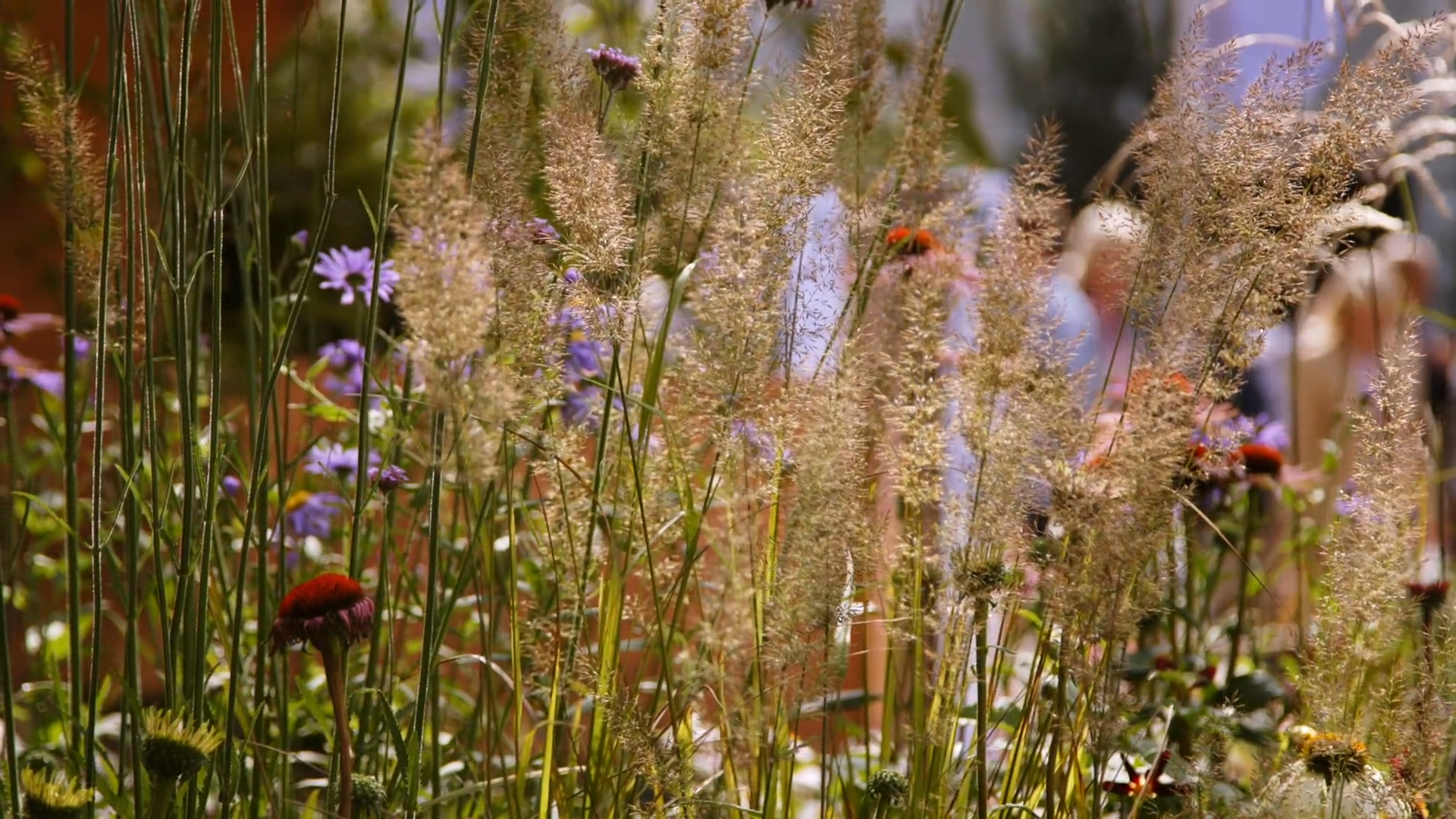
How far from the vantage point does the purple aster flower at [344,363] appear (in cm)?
119

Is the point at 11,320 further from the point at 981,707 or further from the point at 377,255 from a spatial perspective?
the point at 981,707

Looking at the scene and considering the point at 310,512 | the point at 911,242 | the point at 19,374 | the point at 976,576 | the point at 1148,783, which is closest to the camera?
the point at 976,576

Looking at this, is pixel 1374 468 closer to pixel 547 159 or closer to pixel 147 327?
pixel 547 159

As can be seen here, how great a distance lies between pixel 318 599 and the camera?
0.60 meters

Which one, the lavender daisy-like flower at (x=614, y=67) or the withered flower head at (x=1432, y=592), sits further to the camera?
the withered flower head at (x=1432, y=592)

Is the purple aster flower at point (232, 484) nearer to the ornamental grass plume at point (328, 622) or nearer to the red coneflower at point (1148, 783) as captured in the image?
the ornamental grass plume at point (328, 622)

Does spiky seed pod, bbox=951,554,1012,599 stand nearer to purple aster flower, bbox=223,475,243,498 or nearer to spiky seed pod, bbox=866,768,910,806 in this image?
spiky seed pod, bbox=866,768,910,806

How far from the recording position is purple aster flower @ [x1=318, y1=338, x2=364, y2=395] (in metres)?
1.19

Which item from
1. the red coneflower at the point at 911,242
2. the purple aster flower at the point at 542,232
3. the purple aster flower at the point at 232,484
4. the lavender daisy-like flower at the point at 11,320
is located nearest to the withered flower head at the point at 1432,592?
the red coneflower at the point at 911,242

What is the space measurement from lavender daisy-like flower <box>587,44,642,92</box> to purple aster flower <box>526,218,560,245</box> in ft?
0.43

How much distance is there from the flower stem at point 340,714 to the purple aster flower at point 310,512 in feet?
2.29

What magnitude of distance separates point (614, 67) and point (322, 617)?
39 cm

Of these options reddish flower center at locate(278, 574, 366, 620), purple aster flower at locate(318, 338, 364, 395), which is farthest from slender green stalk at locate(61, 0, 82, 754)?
purple aster flower at locate(318, 338, 364, 395)

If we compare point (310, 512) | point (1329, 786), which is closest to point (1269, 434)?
point (1329, 786)
